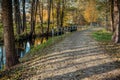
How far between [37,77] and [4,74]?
1993mm

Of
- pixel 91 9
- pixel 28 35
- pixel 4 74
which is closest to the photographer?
pixel 4 74

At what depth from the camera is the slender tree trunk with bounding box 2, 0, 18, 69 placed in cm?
1017

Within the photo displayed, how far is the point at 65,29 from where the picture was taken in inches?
1310

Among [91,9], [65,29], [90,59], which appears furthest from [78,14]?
[90,59]

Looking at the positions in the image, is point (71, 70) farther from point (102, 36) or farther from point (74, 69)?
point (102, 36)

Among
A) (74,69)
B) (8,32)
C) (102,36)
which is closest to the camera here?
(74,69)

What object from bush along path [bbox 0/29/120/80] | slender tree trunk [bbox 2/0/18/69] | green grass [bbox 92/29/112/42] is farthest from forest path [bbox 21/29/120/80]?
green grass [bbox 92/29/112/42]

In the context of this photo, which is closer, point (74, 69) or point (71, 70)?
point (71, 70)

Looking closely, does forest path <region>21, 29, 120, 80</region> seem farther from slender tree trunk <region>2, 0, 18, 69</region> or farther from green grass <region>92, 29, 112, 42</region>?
green grass <region>92, 29, 112, 42</region>

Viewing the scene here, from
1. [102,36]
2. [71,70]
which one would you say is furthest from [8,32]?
[102,36]

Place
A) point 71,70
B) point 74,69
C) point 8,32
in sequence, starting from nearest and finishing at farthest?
point 71,70
point 74,69
point 8,32

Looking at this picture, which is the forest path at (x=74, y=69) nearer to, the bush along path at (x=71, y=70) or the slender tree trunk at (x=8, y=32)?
the bush along path at (x=71, y=70)

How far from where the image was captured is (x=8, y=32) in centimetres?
1046

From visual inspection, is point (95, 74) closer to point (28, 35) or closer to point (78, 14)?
point (28, 35)
